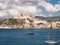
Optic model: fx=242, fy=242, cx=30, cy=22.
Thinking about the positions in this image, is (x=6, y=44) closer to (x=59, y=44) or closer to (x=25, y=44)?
(x=25, y=44)

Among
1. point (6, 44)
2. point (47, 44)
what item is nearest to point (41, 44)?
point (47, 44)

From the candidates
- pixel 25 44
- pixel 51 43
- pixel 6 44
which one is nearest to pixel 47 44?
pixel 51 43

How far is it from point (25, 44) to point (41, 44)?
22.2 feet

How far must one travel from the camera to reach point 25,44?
321 ft

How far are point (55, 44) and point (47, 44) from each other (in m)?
3.07

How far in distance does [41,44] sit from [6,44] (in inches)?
568

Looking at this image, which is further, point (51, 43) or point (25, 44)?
point (25, 44)

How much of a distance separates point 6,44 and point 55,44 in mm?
20392

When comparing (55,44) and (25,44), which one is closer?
(55,44)

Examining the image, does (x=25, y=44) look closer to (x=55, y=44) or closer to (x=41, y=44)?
(x=41, y=44)

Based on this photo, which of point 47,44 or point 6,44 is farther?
point 6,44

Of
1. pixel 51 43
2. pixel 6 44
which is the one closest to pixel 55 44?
pixel 51 43

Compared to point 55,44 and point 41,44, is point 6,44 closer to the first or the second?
point 41,44

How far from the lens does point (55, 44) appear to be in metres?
91.9
